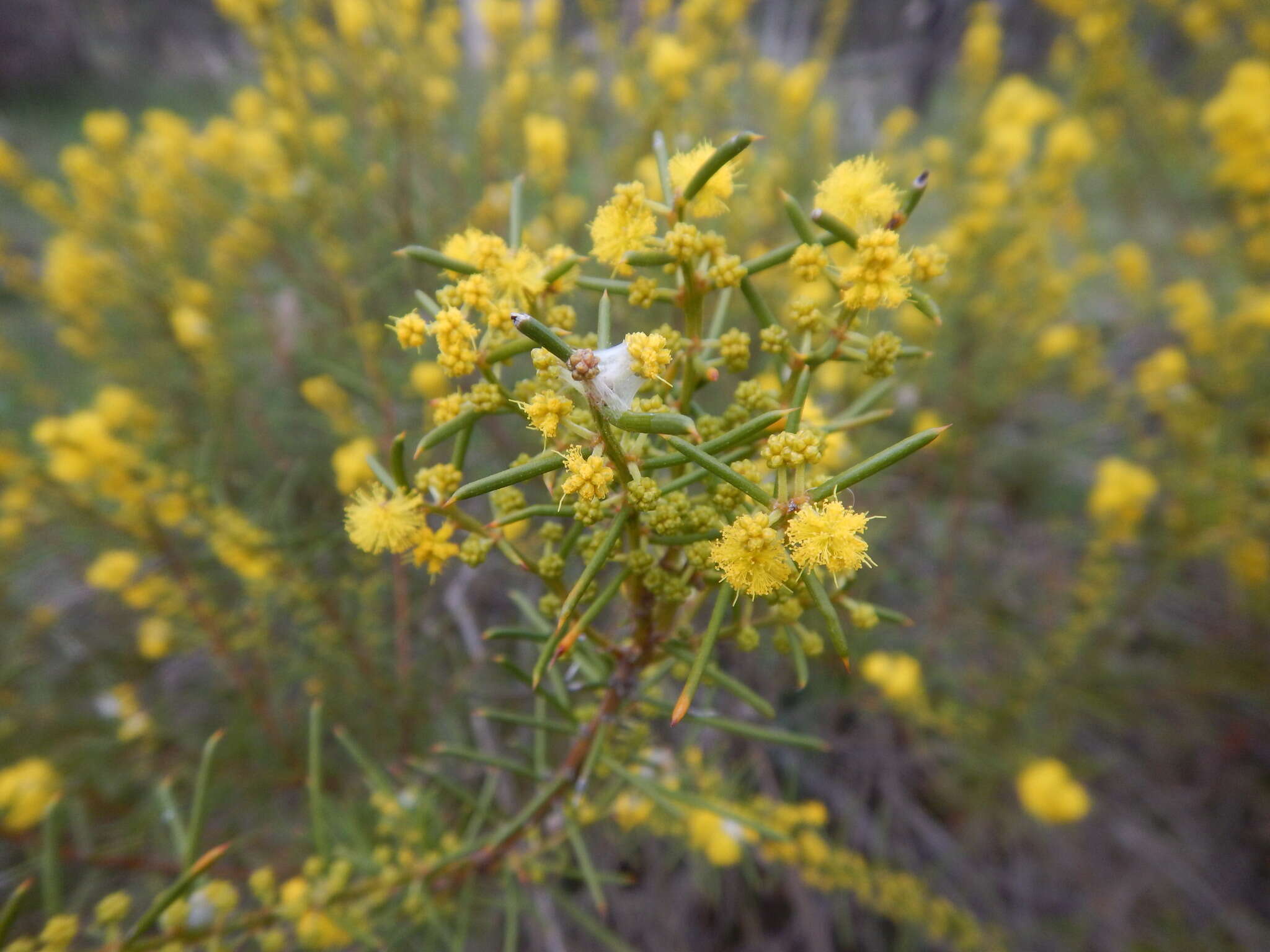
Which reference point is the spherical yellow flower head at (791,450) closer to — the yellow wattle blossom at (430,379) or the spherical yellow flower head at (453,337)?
the spherical yellow flower head at (453,337)

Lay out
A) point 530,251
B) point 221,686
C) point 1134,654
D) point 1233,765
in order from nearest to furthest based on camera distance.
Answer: point 530,251, point 221,686, point 1233,765, point 1134,654

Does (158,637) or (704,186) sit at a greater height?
(704,186)

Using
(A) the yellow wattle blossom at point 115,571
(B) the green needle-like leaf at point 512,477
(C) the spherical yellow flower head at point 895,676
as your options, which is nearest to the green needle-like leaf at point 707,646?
(B) the green needle-like leaf at point 512,477

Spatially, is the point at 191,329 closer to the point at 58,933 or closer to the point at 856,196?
the point at 58,933

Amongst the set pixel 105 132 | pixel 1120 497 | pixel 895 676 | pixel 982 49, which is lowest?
pixel 895 676

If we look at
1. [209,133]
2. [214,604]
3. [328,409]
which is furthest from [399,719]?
[209,133]

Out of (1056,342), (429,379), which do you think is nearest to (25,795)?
(429,379)

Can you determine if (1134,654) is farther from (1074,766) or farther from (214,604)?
(214,604)

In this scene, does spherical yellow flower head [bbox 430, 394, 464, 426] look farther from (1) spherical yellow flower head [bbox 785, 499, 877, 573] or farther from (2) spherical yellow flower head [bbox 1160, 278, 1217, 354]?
(2) spherical yellow flower head [bbox 1160, 278, 1217, 354]
